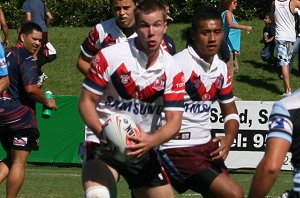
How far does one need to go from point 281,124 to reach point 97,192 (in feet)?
6.70

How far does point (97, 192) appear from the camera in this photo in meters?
6.80

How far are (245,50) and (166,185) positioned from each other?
15913mm

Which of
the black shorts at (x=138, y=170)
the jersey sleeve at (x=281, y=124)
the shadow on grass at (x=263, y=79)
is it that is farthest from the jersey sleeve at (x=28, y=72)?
the shadow on grass at (x=263, y=79)

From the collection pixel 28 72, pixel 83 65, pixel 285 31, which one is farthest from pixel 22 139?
pixel 285 31

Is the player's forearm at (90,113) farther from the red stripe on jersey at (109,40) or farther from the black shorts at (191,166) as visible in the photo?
the red stripe on jersey at (109,40)

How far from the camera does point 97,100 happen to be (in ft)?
23.4

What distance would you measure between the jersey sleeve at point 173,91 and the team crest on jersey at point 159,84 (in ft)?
0.10

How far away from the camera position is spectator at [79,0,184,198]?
7.02 metres

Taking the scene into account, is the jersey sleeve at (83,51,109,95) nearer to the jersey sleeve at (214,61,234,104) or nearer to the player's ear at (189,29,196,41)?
the player's ear at (189,29,196,41)

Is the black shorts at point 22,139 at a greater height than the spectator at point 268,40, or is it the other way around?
the black shorts at point 22,139

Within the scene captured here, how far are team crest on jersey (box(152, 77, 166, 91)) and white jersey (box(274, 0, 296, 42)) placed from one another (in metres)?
11.3

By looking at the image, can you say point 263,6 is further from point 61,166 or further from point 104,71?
point 104,71

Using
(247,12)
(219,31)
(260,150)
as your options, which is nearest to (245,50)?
(247,12)

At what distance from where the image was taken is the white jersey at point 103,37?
8.65 m
